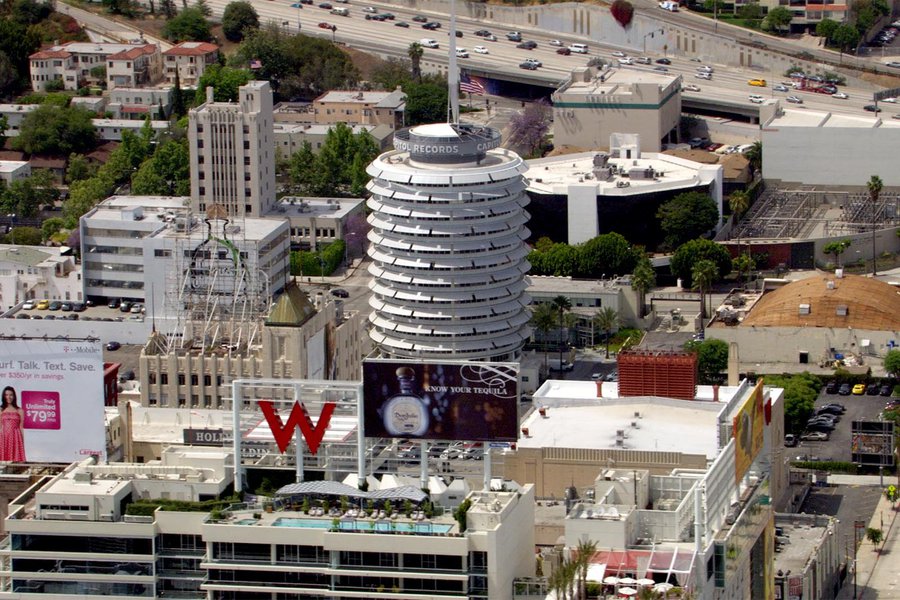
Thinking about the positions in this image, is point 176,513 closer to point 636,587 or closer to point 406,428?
point 406,428

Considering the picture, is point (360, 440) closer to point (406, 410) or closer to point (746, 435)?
point (406, 410)

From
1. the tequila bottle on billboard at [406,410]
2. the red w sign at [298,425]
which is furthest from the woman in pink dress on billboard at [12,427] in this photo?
the tequila bottle on billboard at [406,410]

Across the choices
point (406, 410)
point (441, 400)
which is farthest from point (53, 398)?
point (441, 400)

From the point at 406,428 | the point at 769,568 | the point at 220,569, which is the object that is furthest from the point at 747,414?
the point at 220,569

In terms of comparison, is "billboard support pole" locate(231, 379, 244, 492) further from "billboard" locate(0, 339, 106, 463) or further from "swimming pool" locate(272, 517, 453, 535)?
"billboard" locate(0, 339, 106, 463)

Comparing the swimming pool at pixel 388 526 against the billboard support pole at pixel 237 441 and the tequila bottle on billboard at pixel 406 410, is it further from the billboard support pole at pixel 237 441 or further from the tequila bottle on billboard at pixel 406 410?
the billboard support pole at pixel 237 441

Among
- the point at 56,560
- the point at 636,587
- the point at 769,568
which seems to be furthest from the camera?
the point at 769,568
